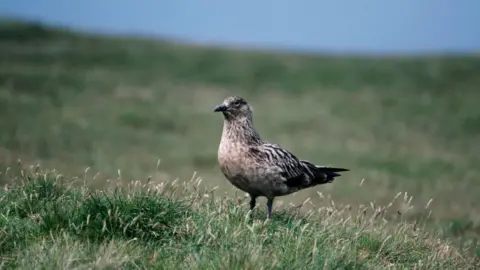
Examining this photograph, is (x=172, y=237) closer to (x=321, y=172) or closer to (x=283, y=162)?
(x=283, y=162)

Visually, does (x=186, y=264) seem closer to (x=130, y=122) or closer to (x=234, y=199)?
(x=234, y=199)

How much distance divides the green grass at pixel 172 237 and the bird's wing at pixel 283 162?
1.66 feet

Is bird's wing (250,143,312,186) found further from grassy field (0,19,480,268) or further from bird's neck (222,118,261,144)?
grassy field (0,19,480,268)

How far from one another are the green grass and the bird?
27 cm

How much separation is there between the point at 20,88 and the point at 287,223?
22.2 m

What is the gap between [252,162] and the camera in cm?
809

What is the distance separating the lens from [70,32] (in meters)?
46.2

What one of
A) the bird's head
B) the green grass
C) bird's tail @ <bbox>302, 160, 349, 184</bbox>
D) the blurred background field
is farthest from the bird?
the blurred background field

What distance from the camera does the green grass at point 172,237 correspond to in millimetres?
6227

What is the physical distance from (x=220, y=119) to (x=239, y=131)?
→ 19.1 m

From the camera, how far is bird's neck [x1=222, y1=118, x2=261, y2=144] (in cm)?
833

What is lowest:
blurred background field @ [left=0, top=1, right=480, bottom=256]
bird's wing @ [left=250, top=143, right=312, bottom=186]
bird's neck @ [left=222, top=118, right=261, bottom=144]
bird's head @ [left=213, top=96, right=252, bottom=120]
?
blurred background field @ [left=0, top=1, right=480, bottom=256]

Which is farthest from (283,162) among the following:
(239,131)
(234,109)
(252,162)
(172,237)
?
(172,237)

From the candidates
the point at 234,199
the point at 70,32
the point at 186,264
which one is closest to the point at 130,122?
the point at 234,199
